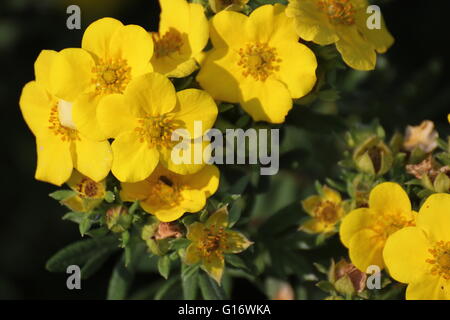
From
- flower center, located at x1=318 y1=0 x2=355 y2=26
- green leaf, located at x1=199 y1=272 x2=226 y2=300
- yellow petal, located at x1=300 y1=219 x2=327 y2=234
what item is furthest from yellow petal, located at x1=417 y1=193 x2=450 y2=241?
green leaf, located at x1=199 y1=272 x2=226 y2=300

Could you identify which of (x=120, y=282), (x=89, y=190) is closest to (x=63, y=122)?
(x=89, y=190)

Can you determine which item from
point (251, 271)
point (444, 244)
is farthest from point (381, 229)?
point (251, 271)

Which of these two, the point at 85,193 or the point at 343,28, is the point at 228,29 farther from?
the point at 85,193

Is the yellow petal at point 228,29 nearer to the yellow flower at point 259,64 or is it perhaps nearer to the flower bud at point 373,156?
the yellow flower at point 259,64

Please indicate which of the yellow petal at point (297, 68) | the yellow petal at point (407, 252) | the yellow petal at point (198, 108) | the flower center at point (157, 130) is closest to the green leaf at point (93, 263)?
the flower center at point (157, 130)

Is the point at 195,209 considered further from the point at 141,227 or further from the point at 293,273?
the point at 293,273
